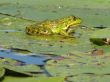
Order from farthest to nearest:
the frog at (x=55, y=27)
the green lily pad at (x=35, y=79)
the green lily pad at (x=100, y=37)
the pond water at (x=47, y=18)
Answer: the frog at (x=55, y=27) → the green lily pad at (x=100, y=37) → the pond water at (x=47, y=18) → the green lily pad at (x=35, y=79)

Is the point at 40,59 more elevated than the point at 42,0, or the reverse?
the point at 42,0

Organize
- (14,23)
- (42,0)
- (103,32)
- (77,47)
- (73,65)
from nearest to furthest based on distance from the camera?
(73,65) → (77,47) → (103,32) → (14,23) → (42,0)

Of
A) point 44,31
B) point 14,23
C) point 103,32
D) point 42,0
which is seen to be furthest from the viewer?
point 42,0

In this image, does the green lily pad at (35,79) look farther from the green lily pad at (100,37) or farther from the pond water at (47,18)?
the green lily pad at (100,37)

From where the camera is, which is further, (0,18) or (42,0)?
(42,0)

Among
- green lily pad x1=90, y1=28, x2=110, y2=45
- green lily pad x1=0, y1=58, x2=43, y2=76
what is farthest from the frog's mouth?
green lily pad x1=0, y1=58, x2=43, y2=76

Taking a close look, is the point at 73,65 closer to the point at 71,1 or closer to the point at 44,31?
the point at 44,31

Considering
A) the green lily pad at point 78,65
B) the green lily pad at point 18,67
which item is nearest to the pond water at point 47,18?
the green lily pad at point 78,65

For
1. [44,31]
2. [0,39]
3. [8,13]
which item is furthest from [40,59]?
[8,13]
